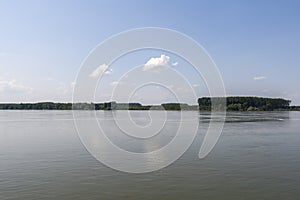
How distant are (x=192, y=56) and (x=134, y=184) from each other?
21.1 ft

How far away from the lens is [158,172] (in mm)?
12422

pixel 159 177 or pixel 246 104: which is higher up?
pixel 246 104

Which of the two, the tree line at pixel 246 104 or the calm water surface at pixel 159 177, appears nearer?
the calm water surface at pixel 159 177

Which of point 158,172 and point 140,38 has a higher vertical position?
point 140,38

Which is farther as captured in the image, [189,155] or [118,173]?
[189,155]

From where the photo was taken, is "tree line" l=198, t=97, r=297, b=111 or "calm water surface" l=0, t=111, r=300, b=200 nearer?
"calm water surface" l=0, t=111, r=300, b=200

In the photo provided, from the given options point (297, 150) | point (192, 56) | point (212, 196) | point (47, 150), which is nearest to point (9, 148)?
point (47, 150)

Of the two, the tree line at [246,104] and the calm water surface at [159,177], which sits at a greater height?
the tree line at [246,104]

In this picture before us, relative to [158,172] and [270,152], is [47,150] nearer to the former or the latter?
[158,172]

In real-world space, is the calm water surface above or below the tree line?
below

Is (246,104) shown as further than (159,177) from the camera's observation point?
Yes

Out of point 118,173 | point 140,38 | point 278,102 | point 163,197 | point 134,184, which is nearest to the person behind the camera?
point 163,197

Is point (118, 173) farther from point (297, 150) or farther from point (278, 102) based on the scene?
point (278, 102)

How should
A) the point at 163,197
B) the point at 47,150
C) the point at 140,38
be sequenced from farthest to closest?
the point at 47,150
the point at 140,38
the point at 163,197
